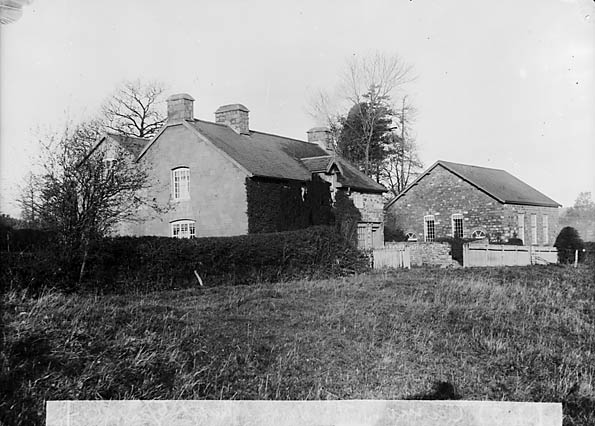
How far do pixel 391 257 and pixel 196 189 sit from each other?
3.63 m

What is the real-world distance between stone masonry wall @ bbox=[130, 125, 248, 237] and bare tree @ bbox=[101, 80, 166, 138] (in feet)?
2.16

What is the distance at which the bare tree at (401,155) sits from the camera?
3874mm

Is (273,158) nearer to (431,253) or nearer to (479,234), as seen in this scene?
(479,234)

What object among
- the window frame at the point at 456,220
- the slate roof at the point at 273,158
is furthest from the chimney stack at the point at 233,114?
the window frame at the point at 456,220

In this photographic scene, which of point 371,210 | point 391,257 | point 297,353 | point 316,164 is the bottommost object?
point 297,353

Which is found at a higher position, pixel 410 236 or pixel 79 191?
pixel 79 191

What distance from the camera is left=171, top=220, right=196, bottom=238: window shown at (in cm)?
802

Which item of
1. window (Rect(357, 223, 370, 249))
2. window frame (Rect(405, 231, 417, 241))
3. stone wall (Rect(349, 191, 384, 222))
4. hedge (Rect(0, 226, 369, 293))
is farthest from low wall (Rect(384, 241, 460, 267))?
hedge (Rect(0, 226, 369, 293))

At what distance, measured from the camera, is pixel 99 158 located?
18.6 feet

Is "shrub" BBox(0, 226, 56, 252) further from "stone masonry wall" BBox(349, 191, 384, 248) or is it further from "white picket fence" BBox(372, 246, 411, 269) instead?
"white picket fence" BBox(372, 246, 411, 269)

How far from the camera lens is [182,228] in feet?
26.6

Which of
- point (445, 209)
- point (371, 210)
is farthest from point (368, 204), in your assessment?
point (445, 209)

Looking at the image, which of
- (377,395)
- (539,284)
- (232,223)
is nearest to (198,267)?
(232,223)

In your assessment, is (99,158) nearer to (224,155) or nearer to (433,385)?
(224,155)
